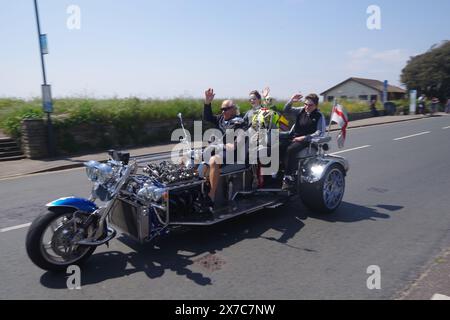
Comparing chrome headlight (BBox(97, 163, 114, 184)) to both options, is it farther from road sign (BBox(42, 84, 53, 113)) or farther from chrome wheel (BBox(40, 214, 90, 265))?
road sign (BBox(42, 84, 53, 113))

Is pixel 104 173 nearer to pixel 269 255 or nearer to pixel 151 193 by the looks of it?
pixel 151 193

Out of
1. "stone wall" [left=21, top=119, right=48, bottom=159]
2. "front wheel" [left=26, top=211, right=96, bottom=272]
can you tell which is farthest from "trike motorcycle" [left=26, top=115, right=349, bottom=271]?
"stone wall" [left=21, top=119, right=48, bottom=159]

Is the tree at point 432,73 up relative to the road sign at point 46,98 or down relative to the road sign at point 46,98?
up

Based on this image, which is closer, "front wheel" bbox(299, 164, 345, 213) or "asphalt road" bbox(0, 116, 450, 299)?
"asphalt road" bbox(0, 116, 450, 299)

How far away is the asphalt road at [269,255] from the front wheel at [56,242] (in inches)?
6.2

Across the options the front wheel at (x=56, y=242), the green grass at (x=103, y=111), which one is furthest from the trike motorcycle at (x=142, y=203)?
the green grass at (x=103, y=111)

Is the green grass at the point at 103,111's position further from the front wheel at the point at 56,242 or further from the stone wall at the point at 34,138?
the front wheel at the point at 56,242

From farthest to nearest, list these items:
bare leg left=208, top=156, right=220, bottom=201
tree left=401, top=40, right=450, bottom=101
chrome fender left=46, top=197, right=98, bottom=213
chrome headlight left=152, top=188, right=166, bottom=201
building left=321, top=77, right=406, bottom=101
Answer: building left=321, top=77, right=406, bottom=101
tree left=401, top=40, right=450, bottom=101
bare leg left=208, top=156, right=220, bottom=201
chrome headlight left=152, top=188, right=166, bottom=201
chrome fender left=46, top=197, right=98, bottom=213

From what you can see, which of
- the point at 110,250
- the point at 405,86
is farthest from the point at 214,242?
the point at 405,86

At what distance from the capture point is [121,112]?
562 inches

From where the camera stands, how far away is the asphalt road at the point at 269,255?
11.9 ft

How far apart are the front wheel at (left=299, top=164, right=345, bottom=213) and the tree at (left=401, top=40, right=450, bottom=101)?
4818cm

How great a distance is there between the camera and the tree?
47.5 m
